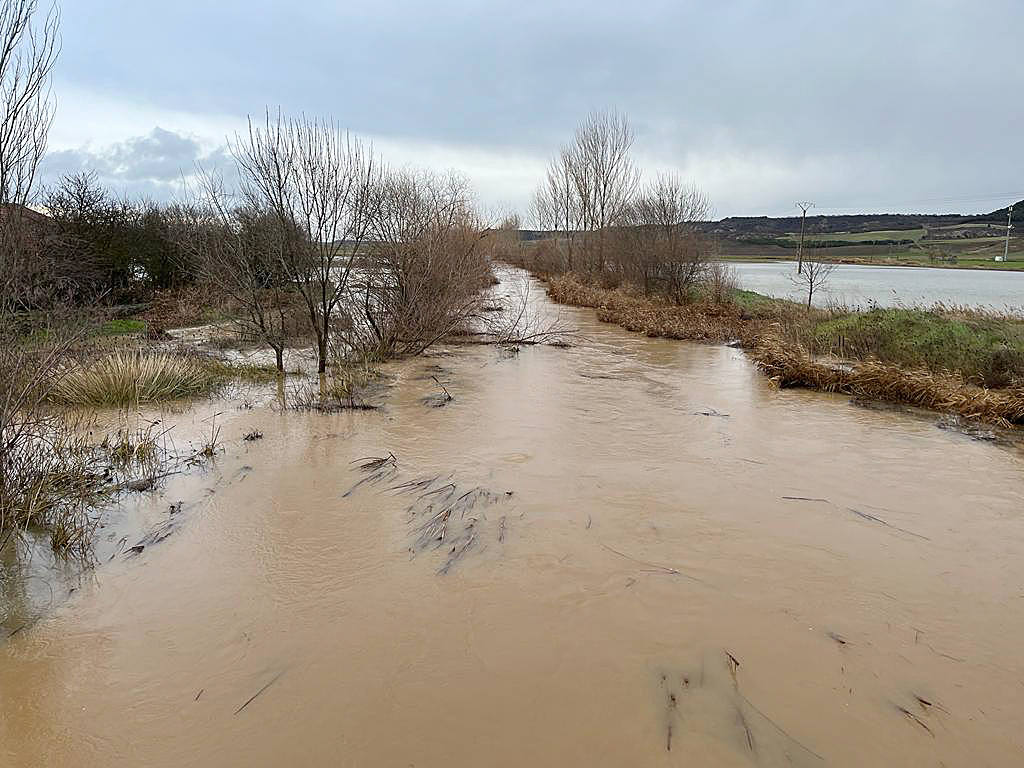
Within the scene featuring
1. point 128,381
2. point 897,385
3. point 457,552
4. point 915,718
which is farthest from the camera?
point 897,385

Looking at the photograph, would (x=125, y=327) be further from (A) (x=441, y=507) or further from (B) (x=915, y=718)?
(B) (x=915, y=718)

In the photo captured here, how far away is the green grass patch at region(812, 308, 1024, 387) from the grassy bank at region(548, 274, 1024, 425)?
16 mm

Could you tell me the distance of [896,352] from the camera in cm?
1243

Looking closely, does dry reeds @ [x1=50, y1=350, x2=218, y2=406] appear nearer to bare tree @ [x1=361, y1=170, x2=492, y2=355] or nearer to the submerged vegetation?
bare tree @ [x1=361, y1=170, x2=492, y2=355]

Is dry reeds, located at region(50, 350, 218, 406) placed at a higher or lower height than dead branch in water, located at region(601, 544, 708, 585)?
higher

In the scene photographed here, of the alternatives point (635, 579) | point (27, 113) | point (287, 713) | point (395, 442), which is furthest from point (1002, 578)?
point (27, 113)

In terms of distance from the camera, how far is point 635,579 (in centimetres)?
471

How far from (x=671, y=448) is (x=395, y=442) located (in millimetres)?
3450

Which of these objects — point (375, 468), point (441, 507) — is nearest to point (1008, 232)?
point (375, 468)

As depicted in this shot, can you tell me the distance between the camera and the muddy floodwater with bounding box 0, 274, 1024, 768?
10.5ft

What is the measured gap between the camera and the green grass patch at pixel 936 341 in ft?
35.6

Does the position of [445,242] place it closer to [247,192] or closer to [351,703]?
[247,192]

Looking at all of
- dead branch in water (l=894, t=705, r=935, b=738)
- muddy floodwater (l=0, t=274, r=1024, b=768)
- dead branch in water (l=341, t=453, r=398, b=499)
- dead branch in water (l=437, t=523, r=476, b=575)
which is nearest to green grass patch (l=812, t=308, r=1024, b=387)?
muddy floodwater (l=0, t=274, r=1024, b=768)

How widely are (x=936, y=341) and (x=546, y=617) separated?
11.0 m
